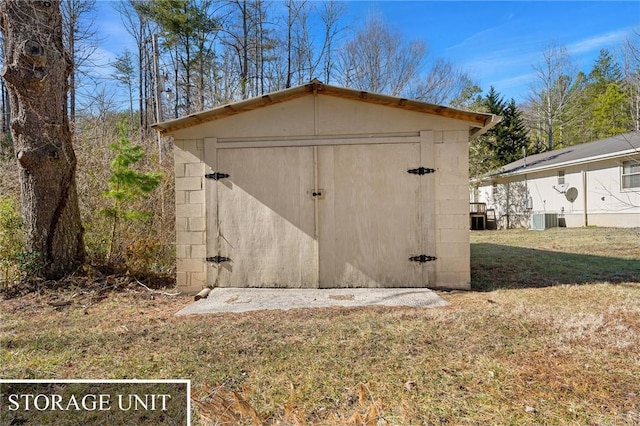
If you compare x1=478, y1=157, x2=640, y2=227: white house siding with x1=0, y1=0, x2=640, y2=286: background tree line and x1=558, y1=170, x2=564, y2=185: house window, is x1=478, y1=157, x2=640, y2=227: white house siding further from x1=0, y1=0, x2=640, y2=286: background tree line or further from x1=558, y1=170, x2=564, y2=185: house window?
x1=0, y1=0, x2=640, y2=286: background tree line

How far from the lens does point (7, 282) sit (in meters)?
4.68

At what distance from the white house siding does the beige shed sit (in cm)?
871

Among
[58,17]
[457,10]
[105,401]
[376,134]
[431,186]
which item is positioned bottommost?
[105,401]

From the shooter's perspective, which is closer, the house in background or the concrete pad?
the concrete pad

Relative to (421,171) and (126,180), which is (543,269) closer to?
(421,171)

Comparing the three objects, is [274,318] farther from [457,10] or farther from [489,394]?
[457,10]

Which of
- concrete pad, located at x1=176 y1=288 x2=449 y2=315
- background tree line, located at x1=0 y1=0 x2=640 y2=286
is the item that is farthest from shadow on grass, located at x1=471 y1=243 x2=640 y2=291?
background tree line, located at x1=0 y1=0 x2=640 y2=286

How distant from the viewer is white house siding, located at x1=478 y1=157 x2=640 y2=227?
11398 mm

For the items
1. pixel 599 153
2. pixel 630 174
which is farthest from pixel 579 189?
pixel 630 174

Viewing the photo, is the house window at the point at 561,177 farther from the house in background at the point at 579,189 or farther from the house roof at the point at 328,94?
the house roof at the point at 328,94

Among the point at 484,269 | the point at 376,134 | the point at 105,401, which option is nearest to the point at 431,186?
the point at 376,134

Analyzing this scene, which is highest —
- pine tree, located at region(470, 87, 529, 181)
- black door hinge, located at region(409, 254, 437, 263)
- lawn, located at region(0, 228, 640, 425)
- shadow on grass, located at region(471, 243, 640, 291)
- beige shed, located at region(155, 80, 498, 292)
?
pine tree, located at region(470, 87, 529, 181)

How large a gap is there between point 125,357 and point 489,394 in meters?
2.53

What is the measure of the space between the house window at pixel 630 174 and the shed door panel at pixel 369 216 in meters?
10.8
